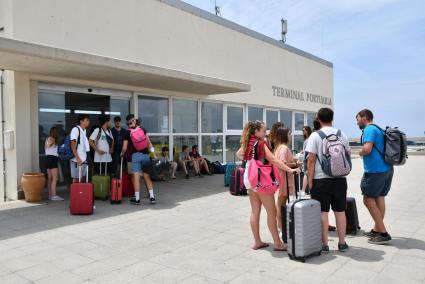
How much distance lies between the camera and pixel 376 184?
16.4 feet

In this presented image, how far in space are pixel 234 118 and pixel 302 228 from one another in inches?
426

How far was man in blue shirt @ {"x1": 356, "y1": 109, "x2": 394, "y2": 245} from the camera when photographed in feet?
16.4

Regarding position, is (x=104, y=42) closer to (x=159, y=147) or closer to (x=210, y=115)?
(x=159, y=147)

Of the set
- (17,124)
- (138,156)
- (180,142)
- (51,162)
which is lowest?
(51,162)

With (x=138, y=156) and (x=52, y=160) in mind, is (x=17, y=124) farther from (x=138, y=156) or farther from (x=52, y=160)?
(x=138, y=156)

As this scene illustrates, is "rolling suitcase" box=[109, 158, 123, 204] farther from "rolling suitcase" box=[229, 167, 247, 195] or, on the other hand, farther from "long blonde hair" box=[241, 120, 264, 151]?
"long blonde hair" box=[241, 120, 264, 151]

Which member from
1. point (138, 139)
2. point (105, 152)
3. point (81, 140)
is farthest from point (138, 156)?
point (105, 152)

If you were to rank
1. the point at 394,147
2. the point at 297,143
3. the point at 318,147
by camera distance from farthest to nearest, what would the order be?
the point at 297,143 < the point at 394,147 < the point at 318,147

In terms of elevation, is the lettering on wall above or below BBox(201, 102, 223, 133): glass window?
above

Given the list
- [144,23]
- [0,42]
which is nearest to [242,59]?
[144,23]

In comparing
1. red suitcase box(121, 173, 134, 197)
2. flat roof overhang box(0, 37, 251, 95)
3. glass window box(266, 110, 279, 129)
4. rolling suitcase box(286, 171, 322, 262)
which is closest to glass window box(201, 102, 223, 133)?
flat roof overhang box(0, 37, 251, 95)

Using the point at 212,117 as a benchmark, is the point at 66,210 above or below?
below

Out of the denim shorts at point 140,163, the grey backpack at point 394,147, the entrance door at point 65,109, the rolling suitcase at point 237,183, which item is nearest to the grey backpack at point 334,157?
the grey backpack at point 394,147

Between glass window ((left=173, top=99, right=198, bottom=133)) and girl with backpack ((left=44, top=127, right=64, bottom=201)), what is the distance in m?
4.61
